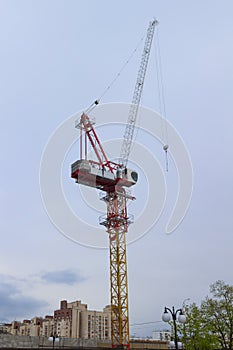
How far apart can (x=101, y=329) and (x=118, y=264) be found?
80.3 metres

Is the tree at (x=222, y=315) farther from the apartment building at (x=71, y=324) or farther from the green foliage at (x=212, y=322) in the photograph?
the apartment building at (x=71, y=324)

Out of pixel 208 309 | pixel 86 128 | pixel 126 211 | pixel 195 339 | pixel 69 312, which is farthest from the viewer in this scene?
pixel 69 312

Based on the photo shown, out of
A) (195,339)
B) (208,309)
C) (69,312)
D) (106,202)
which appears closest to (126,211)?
(106,202)

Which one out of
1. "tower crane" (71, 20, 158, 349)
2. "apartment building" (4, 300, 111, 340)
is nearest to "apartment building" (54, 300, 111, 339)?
"apartment building" (4, 300, 111, 340)

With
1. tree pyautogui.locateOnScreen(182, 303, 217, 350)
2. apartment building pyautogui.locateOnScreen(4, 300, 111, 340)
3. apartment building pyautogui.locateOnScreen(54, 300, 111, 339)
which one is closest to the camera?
tree pyautogui.locateOnScreen(182, 303, 217, 350)

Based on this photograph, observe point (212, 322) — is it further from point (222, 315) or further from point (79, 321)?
point (79, 321)

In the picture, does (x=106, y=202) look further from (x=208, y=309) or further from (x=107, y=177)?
(x=208, y=309)

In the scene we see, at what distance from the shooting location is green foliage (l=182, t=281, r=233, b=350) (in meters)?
37.9

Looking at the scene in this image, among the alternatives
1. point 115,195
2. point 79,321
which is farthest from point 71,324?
point 115,195

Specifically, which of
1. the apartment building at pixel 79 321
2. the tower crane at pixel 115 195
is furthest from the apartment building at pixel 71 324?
the tower crane at pixel 115 195

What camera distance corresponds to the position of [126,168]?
6619 centimetres

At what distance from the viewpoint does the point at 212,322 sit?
42.0 m

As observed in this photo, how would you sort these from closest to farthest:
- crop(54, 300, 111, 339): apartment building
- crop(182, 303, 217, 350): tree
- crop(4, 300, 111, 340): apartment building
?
crop(182, 303, 217, 350): tree
crop(54, 300, 111, 339): apartment building
crop(4, 300, 111, 340): apartment building

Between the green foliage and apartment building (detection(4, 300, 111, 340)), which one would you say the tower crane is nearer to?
the green foliage
